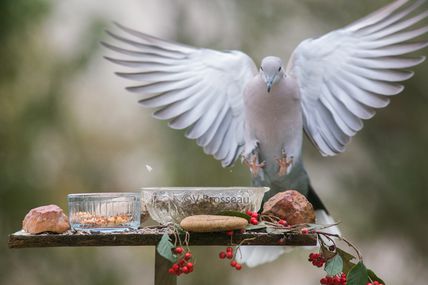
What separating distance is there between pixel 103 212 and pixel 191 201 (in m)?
0.23

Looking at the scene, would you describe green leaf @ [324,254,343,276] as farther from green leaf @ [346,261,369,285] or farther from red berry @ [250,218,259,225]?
red berry @ [250,218,259,225]

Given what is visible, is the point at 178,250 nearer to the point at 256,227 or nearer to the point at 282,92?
the point at 256,227

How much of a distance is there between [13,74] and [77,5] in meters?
0.54

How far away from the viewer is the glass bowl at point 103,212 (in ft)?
5.96

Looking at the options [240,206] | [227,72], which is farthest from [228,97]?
[240,206]

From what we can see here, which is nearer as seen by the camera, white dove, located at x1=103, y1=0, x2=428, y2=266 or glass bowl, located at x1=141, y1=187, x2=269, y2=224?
glass bowl, located at x1=141, y1=187, x2=269, y2=224

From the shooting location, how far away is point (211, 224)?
5.61 feet

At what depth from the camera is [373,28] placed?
2811mm

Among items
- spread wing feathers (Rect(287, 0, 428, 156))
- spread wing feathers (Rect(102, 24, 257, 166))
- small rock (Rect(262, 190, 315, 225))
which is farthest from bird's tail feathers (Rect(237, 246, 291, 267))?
small rock (Rect(262, 190, 315, 225))

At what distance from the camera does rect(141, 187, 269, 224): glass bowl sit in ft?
6.02

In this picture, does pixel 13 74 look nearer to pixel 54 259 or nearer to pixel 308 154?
pixel 54 259

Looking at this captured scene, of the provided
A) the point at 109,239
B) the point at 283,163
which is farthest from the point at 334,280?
Result: the point at 283,163

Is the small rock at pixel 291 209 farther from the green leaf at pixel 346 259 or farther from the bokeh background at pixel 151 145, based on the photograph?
the bokeh background at pixel 151 145

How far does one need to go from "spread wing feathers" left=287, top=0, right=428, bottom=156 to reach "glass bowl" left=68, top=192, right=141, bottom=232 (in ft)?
3.56
